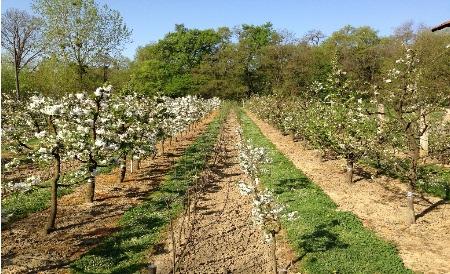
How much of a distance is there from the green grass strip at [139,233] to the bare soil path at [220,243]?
1.89 feet

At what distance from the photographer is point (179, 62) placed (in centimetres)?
12031

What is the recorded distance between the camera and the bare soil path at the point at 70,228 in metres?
13.4

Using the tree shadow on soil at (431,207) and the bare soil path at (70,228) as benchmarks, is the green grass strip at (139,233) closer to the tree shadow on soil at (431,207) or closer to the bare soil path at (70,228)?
the bare soil path at (70,228)

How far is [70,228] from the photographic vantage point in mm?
16344

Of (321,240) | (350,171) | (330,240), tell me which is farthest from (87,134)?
(350,171)

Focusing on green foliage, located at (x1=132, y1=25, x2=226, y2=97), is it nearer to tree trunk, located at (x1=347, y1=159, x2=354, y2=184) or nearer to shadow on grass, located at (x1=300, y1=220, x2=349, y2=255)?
tree trunk, located at (x1=347, y1=159, x2=354, y2=184)

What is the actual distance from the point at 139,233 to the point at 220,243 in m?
3.12

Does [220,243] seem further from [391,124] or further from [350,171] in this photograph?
[350,171]

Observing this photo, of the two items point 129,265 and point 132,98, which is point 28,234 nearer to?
point 129,265

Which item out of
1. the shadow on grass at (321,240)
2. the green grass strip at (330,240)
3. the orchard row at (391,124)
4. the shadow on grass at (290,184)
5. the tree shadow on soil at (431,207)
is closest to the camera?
the green grass strip at (330,240)

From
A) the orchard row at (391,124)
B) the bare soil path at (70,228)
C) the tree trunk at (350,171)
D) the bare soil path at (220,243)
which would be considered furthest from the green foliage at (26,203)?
the tree trunk at (350,171)

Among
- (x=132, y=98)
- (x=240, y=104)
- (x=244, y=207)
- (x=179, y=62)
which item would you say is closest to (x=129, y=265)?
(x=244, y=207)

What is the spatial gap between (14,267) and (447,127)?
21464 mm

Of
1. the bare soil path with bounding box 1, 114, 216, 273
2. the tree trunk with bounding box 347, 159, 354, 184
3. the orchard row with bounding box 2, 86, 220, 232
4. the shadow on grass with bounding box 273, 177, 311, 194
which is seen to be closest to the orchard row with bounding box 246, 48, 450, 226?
the tree trunk with bounding box 347, 159, 354, 184
